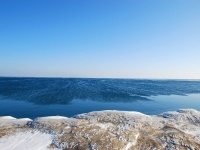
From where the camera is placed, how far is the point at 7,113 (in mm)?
37469

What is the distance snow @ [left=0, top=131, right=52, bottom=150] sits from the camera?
17109mm

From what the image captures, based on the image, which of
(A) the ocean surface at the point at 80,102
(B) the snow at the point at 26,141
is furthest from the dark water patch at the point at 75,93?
(B) the snow at the point at 26,141

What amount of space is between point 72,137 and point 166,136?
9.33m

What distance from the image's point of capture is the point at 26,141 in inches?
721

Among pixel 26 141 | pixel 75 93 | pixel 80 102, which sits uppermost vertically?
pixel 75 93

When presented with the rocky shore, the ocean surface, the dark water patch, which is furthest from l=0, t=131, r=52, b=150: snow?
the dark water patch

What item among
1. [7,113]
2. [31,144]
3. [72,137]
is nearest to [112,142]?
[72,137]

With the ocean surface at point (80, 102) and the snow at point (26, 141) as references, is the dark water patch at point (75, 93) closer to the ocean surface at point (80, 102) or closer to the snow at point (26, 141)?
the ocean surface at point (80, 102)

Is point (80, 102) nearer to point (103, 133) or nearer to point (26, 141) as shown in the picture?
point (103, 133)

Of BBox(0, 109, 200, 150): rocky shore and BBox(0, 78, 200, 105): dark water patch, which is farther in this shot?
BBox(0, 78, 200, 105): dark water patch

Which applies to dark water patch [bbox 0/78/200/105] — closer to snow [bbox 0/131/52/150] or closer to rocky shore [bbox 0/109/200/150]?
rocky shore [bbox 0/109/200/150]

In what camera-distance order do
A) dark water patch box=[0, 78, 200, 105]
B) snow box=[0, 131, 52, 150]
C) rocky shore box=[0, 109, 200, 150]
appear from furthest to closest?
dark water patch box=[0, 78, 200, 105]
rocky shore box=[0, 109, 200, 150]
snow box=[0, 131, 52, 150]

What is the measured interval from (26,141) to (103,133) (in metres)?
7.29

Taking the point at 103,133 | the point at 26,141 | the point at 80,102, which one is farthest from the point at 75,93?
the point at 26,141
